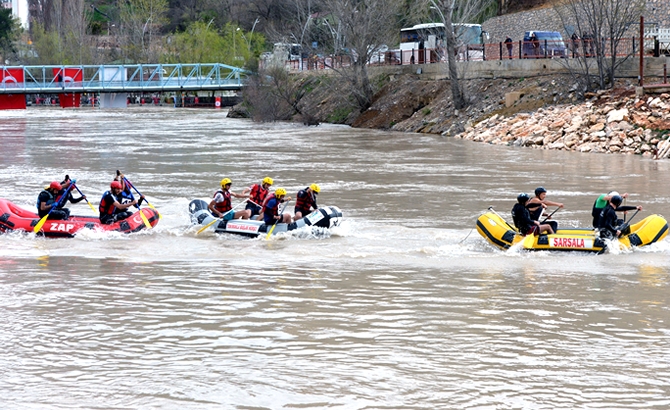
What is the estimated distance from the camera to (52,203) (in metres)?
17.9

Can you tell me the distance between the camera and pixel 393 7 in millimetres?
57125

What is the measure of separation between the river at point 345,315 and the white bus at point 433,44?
28563 mm

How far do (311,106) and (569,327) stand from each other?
49.8m

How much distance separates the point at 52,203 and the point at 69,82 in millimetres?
71941

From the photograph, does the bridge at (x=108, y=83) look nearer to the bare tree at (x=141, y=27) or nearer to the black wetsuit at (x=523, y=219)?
the bare tree at (x=141, y=27)

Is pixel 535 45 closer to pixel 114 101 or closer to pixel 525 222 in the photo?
pixel 525 222

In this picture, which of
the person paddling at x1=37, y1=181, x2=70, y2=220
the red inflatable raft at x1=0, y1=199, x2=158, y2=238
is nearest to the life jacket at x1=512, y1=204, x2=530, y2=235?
the red inflatable raft at x1=0, y1=199, x2=158, y2=238

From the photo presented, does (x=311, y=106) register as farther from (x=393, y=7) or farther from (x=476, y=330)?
(x=476, y=330)

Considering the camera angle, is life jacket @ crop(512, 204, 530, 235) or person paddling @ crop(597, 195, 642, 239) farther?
life jacket @ crop(512, 204, 530, 235)

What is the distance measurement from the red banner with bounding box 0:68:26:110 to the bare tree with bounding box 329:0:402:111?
37941 mm

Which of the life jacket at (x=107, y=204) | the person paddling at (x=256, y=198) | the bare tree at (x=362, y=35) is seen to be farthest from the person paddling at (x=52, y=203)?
the bare tree at (x=362, y=35)

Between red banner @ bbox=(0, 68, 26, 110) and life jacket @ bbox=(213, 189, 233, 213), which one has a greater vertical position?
red banner @ bbox=(0, 68, 26, 110)

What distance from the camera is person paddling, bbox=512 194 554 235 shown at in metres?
15.9

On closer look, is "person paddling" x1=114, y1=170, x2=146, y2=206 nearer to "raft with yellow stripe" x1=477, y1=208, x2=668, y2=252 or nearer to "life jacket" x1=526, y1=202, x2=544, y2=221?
"raft with yellow stripe" x1=477, y1=208, x2=668, y2=252
